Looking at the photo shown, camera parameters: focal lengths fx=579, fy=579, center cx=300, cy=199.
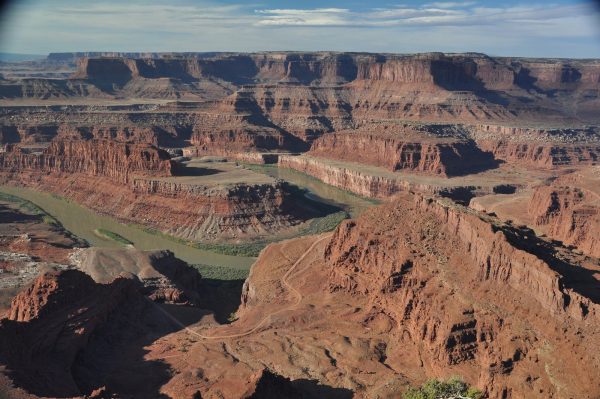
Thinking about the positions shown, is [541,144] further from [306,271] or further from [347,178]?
[306,271]

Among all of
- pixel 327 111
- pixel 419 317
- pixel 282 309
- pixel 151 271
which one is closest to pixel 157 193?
pixel 151 271

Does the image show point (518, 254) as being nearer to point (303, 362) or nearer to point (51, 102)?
point (303, 362)

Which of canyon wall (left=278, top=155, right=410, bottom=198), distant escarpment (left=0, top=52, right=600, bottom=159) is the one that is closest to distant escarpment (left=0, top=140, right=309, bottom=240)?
canyon wall (left=278, top=155, right=410, bottom=198)

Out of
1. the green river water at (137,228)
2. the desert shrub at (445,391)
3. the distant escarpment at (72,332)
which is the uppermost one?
the desert shrub at (445,391)

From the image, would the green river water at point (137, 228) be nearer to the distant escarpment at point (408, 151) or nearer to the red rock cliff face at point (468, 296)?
the distant escarpment at point (408, 151)

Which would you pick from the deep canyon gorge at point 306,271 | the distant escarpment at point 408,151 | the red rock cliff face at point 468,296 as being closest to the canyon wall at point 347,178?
the deep canyon gorge at point 306,271

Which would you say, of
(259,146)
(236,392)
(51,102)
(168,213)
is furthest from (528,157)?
(51,102)
